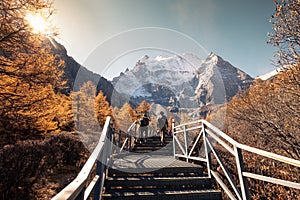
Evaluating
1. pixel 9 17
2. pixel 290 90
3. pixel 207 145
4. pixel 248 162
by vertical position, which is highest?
pixel 9 17

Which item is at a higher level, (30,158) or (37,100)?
(37,100)

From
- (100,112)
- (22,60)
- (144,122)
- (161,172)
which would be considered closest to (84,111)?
(100,112)

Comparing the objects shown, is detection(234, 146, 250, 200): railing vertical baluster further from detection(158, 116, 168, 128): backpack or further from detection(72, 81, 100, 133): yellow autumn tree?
detection(72, 81, 100, 133): yellow autumn tree

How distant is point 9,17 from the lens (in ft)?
18.0

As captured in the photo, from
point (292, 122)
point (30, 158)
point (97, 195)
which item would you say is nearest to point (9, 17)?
point (30, 158)

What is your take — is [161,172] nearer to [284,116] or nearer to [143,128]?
[284,116]

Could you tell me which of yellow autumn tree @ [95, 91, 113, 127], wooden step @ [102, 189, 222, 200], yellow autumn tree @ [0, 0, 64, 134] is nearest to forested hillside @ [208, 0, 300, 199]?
wooden step @ [102, 189, 222, 200]

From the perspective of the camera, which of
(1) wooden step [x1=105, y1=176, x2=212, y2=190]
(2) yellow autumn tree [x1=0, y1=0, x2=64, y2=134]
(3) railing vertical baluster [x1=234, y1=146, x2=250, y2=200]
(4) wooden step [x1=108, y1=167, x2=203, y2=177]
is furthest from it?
(2) yellow autumn tree [x1=0, y1=0, x2=64, y2=134]

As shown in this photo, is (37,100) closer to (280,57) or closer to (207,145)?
(207,145)

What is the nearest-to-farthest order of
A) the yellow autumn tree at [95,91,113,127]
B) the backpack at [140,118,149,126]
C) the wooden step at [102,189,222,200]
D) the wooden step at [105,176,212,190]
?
the wooden step at [102,189,222,200], the wooden step at [105,176,212,190], the backpack at [140,118,149,126], the yellow autumn tree at [95,91,113,127]

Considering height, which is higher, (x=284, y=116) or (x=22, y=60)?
(x=22, y=60)

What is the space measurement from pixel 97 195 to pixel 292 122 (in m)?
5.69

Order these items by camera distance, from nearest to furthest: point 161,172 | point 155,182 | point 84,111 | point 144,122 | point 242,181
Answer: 1. point 242,181
2. point 155,182
3. point 161,172
4. point 144,122
5. point 84,111

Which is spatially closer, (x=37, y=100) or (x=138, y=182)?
(x=138, y=182)
